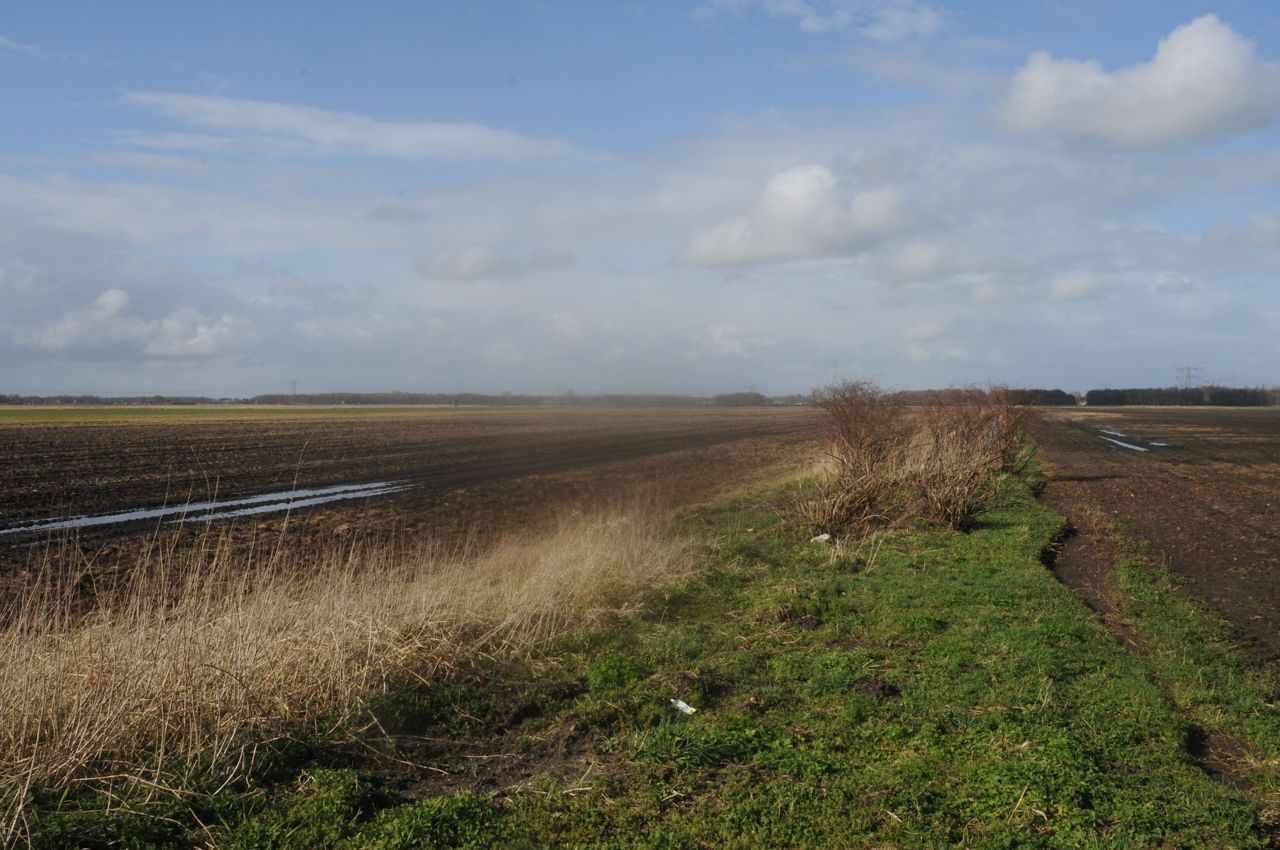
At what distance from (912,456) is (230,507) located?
617 inches

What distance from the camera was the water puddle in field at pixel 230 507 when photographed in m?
19.0

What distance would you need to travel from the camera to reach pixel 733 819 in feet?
17.1

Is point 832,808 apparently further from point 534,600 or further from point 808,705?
point 534,600

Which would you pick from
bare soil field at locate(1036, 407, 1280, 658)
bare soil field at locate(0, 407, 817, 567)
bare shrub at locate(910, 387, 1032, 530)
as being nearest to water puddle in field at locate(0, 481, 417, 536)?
bare soil field at locate(0, 407, 817, 567)

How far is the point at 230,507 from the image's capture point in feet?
71.7

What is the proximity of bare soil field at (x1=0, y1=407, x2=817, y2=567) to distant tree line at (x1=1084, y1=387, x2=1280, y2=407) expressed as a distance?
110909 millimetres

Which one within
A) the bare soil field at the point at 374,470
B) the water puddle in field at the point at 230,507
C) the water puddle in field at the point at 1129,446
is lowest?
the water puddle in field at the point at 230,507

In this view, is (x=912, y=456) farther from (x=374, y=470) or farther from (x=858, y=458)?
(x=374, y=470)

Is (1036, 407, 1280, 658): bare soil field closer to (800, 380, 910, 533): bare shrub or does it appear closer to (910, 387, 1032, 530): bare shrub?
(910, 387, 1032, 530): bare shrub

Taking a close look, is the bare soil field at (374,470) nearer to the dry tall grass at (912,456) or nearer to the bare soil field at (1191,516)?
the dry tall grass at (912,456)

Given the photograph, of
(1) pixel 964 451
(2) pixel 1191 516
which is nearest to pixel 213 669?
(1) pixel 964 451

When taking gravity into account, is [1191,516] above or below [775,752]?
above

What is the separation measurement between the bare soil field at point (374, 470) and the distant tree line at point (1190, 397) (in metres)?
111

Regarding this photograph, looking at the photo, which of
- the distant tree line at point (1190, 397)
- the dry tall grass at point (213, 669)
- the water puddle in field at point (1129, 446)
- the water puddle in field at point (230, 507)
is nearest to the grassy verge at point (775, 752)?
the dry tall grass at point (213, 669)
